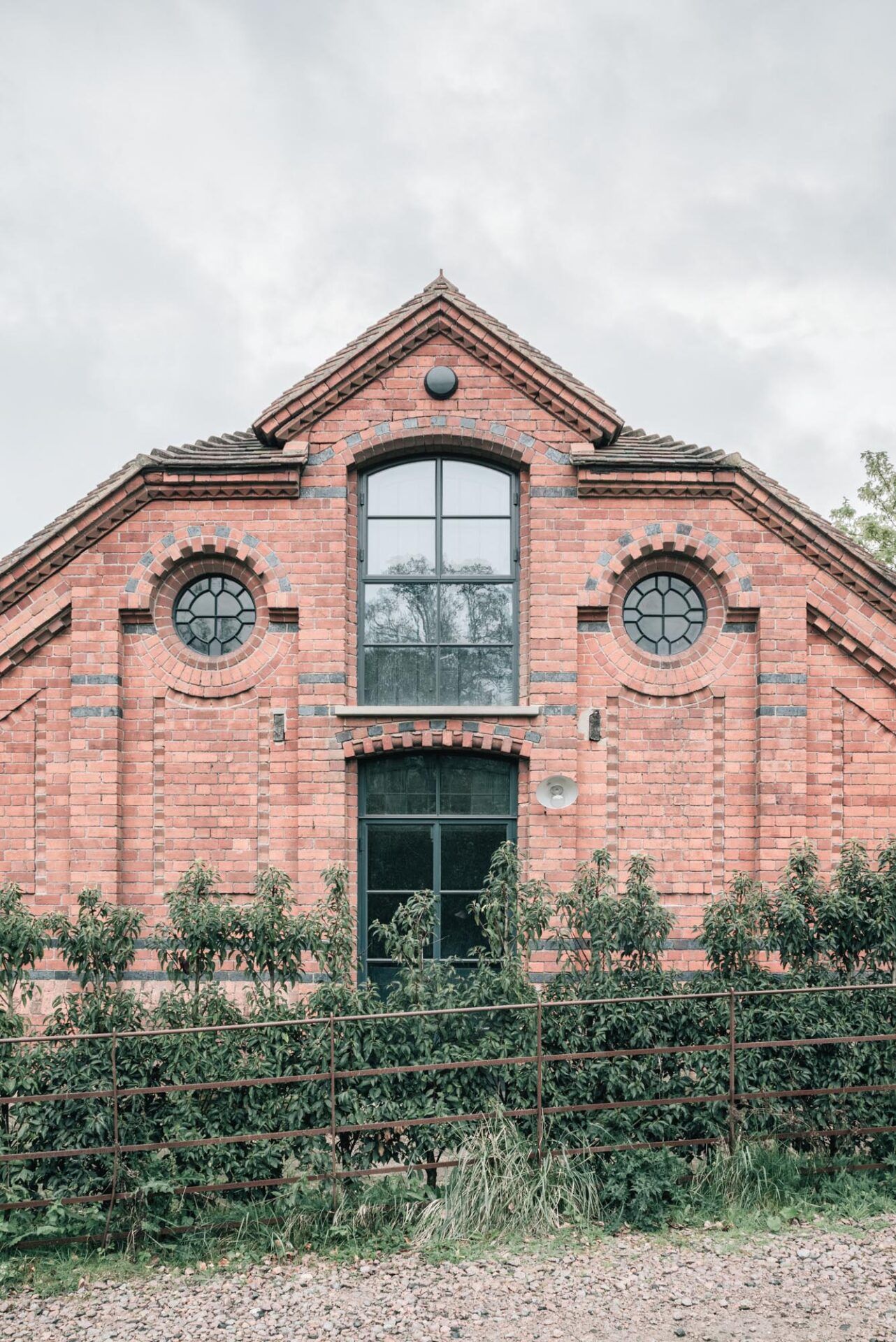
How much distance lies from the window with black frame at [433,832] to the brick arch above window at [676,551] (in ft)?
7.30

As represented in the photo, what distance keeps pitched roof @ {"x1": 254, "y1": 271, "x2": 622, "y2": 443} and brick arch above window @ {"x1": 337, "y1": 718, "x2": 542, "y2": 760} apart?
3.32 m

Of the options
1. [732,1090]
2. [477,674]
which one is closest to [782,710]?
[477,674]

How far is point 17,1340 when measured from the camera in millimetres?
5285

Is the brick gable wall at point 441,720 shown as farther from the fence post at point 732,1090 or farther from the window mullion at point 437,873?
the fence post at point 732,1090

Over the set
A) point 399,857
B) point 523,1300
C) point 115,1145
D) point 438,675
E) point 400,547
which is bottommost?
point 523,1300

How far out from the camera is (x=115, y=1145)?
625 centimetres

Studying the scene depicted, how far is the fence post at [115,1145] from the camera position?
6.19m

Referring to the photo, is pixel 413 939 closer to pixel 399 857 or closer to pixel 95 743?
pixel 399 857

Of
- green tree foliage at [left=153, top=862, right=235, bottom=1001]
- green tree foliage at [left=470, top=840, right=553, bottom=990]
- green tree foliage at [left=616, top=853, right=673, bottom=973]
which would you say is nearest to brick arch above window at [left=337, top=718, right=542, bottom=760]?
green tree foliage at [left=470, top=840, right=553, bottom=990]

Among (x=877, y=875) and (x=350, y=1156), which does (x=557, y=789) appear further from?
(x=350, y=1156)

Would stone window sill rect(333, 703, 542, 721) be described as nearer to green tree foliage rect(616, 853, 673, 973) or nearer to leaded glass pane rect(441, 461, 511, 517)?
leaded glass pane rect(441, 461, 511, 517)

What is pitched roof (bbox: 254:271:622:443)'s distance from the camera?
31.8 ft

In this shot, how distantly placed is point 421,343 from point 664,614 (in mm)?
4007

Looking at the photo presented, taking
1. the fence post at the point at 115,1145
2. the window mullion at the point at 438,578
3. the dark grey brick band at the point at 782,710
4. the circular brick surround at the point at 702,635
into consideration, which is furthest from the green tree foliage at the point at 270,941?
the dark grey brick band at the point at 782,710
